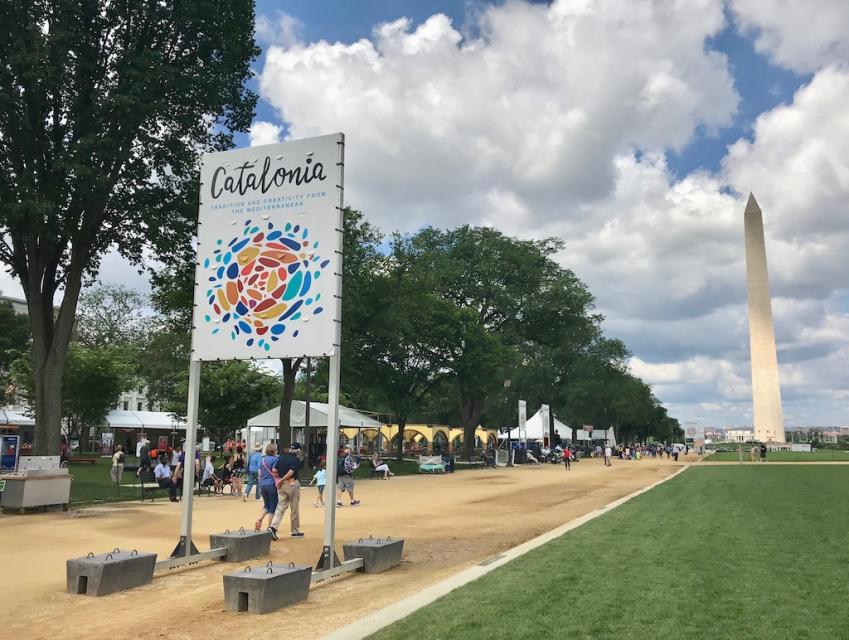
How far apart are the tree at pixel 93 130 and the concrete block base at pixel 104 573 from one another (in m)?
12.2

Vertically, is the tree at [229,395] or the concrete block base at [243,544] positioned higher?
the tree at [229,395]

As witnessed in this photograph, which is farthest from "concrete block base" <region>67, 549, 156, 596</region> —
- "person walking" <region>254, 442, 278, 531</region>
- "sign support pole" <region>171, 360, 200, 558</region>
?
"person walking" <region>254, 442, 278, 531</region>

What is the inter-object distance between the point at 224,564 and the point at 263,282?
428 centimetres

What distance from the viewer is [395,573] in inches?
384

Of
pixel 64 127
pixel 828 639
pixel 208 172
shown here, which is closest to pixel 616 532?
pixel 828 639

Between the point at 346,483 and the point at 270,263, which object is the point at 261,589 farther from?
the point at 346,483

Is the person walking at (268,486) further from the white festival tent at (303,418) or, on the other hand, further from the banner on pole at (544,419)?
the banner on pole at (544,419)

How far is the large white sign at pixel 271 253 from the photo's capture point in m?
9.84

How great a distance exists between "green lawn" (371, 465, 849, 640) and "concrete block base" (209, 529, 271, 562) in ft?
13.5

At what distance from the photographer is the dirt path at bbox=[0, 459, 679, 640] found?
701 cm

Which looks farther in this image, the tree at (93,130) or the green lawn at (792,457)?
the green lawn at (792,457)

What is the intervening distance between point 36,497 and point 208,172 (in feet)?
36.0


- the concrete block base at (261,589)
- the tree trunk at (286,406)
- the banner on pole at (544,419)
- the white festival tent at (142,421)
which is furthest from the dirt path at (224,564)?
the white festival tent at (142,421)

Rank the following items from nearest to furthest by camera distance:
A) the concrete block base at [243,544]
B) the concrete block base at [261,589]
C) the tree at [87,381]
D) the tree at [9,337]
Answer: the concrete block base at [261,589] → the concrete block base at [243,544] → the tree at [87,381] → the tree at [9,337]
